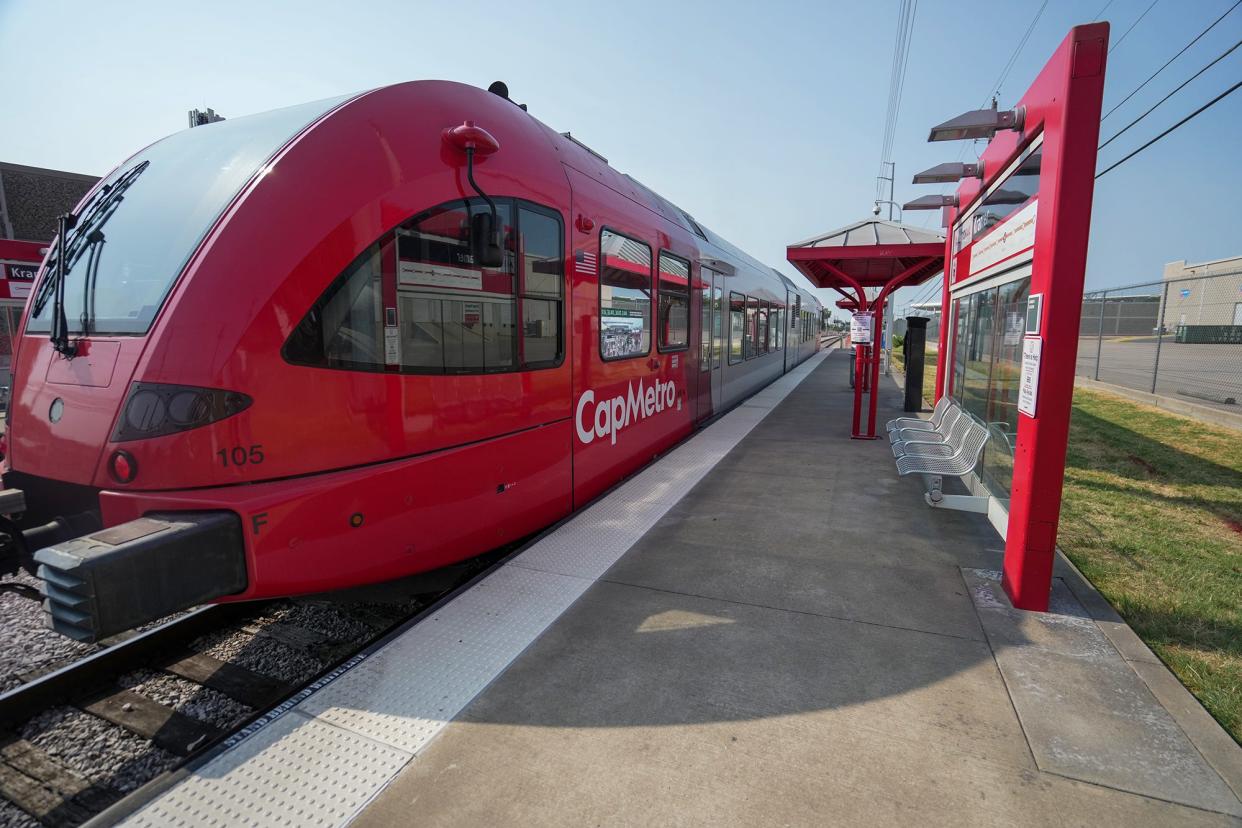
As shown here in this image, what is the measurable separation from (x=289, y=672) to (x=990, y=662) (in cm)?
336

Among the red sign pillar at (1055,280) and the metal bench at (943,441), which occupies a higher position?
the red sign pillar at (1055,280)

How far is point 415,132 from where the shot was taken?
3.11 meters

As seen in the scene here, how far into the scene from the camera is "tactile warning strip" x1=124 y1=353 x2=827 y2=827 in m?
2.02

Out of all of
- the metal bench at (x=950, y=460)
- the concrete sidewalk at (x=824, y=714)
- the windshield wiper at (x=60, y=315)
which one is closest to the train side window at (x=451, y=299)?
the windshield wiper at (x=60, y=315)

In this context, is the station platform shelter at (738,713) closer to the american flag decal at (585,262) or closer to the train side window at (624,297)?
the train side window at (624,297)

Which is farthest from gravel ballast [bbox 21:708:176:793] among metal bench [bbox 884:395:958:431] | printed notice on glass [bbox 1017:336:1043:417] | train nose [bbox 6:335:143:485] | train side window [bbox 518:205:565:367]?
metal bench [bbox 884:395:958:431]

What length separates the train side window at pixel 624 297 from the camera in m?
4.87

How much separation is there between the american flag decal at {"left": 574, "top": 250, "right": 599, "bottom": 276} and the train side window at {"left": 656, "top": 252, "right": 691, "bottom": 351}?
1.63m

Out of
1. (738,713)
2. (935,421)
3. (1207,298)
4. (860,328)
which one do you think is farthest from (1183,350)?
(738,713)

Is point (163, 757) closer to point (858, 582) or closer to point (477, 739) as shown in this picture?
point (477, 739)

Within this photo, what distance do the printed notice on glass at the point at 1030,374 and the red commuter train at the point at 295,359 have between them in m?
2.76

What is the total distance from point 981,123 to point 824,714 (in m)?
3.55

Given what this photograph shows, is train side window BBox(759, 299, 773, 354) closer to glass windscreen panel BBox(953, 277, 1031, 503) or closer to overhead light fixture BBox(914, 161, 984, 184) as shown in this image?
glass windscreen panel BBox(953, 277, 1031, 503)

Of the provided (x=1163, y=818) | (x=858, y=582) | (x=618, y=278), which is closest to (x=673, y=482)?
(x=618, y=278)
